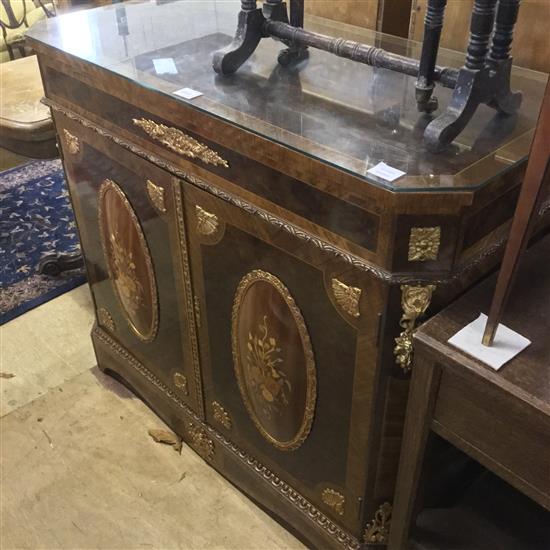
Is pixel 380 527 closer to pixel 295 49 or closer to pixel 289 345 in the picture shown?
pixel 289 345

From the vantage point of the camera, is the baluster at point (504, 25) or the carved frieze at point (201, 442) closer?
the baluster at point (504, 25)

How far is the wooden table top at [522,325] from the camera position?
79 cm

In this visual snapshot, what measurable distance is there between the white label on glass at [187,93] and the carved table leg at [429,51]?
0.35m

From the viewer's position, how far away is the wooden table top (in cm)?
79

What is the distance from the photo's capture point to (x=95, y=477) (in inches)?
61.3

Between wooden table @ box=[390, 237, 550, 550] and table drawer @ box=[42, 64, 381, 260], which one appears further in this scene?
table drawer @ box=[42, 64, 381, 260]

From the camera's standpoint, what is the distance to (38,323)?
204cm

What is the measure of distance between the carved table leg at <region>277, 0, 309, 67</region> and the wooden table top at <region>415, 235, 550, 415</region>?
544 mm

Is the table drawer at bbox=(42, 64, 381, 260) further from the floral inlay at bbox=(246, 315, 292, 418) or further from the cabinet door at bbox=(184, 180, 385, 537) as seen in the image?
the floral inlay at bbox=(246, 315, 292, 418)

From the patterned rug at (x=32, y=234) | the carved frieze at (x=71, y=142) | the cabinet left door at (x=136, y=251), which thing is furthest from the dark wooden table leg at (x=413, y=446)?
the patterned rug at (x=32, y=234)

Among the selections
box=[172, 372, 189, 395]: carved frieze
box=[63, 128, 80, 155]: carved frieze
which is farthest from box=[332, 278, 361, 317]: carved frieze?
box=[63, 128, 80, 155]: carved frieze

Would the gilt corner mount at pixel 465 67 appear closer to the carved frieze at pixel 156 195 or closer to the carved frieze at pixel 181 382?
the carved frieze at pixel 156 195

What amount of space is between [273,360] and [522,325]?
1.47 feet

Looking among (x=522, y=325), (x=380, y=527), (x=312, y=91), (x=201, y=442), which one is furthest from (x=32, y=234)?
(x=522, y=325)
